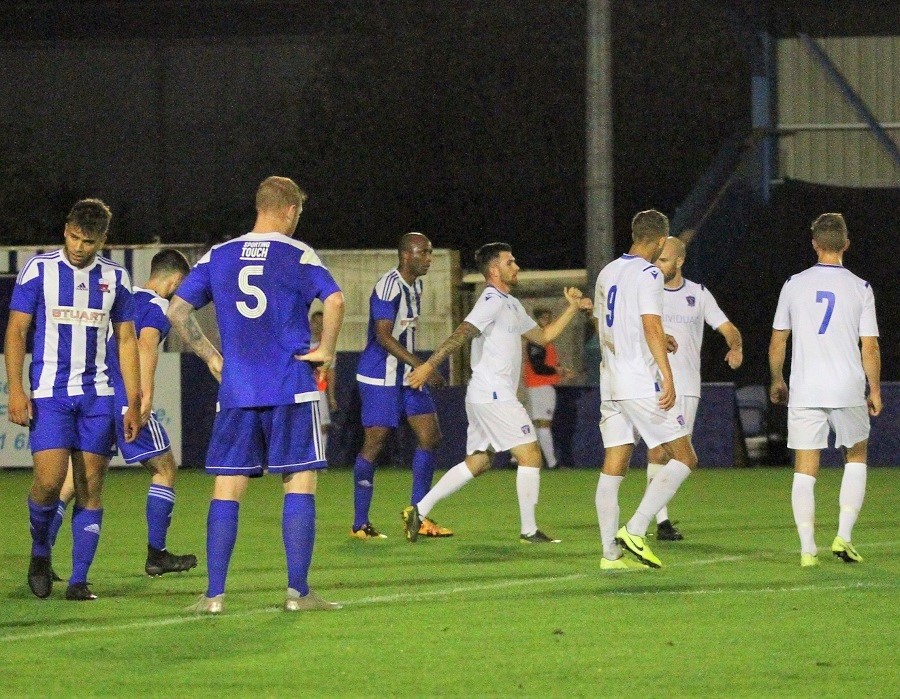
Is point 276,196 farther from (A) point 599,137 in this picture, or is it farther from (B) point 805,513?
(A) point 599,137

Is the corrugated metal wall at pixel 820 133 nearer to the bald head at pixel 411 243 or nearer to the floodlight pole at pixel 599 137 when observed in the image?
the floodlight pole at pixel 599 137

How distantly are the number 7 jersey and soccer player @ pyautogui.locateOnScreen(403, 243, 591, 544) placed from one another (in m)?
3.57

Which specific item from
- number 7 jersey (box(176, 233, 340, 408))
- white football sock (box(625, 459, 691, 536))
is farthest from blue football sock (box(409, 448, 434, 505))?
number 7 jersey (box(176, 233, 340, 408))

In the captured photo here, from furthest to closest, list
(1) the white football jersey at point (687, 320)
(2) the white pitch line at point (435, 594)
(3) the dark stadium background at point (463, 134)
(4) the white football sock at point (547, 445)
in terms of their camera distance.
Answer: (3) the dark stadium background at point (463, 134), (4) the white football sock at point (547, 445), (1) the white football jersey at point (687, 320), (2) the white pitch line at point (435, 594)

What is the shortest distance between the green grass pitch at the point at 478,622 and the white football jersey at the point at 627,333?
1.02m

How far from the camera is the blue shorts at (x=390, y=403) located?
12.7 meters

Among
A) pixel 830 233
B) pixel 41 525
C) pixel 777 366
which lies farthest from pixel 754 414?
Result: pixel 41 525

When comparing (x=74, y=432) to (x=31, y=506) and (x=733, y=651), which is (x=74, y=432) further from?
(x=733, y=651)

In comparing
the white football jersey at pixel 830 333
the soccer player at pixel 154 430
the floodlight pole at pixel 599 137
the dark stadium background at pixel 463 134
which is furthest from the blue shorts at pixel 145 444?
the dark stadium background at pixel 463 134

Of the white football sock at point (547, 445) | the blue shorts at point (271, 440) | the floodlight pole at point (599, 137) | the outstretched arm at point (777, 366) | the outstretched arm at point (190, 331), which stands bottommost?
the white football sock at point (547, 445)

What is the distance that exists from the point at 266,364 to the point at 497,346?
405 centimetres

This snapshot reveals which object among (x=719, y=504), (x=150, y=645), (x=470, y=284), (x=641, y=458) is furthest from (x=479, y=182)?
(x=150, y=645)

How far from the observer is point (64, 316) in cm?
895

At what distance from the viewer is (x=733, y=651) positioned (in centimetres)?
736
